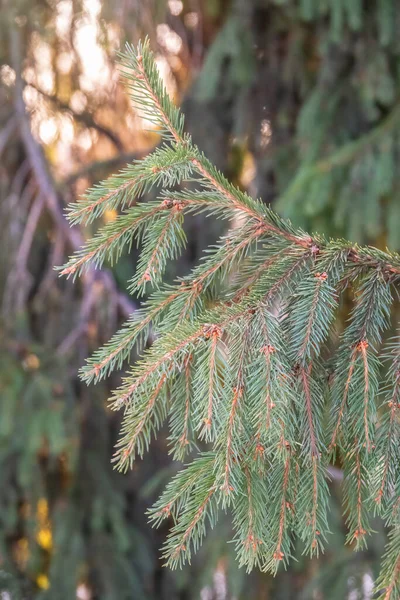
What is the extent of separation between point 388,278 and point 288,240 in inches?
6.7

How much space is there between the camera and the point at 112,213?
3.03m

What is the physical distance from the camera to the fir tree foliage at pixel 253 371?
970mm

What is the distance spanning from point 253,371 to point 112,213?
2.15 m

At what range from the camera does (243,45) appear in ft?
8.39

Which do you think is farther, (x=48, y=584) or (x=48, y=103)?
(x=48, y=103)

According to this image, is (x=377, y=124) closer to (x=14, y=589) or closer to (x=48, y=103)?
(x=48, y=103)

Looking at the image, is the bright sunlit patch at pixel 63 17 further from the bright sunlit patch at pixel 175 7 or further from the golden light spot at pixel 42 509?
the golden light spot at pixel 42 509

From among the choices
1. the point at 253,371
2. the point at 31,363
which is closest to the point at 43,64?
the point at 31,363

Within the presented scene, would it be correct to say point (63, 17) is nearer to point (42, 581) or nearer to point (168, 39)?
point (168, 39)

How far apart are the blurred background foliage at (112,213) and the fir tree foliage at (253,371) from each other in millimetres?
1157

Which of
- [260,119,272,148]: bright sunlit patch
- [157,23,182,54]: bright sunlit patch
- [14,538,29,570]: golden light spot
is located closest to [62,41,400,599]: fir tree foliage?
[260,119,272,148]: bright sunlit patch

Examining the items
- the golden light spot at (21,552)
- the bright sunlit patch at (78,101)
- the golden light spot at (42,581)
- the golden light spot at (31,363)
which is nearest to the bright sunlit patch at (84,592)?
the golden light spot at (42,581)

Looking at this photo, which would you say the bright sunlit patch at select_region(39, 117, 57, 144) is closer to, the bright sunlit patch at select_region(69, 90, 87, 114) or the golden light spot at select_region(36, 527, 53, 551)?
the bright sunlit patch at select_region(69, 90, 87, 114)

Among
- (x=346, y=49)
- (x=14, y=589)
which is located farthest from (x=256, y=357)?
(x=14, y=589)
